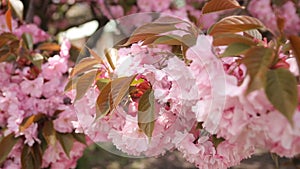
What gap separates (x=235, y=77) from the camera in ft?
2.84

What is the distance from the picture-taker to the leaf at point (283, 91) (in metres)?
0.76

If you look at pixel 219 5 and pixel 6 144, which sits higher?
pixel 219 5

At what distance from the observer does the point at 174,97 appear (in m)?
1.02

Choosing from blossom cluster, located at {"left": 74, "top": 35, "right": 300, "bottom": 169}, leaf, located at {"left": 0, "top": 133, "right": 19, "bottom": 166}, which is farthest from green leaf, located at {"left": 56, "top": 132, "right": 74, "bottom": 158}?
blossom cluster, located at {"left": 74, "top": 35, "right": 300, "bottom": 169}

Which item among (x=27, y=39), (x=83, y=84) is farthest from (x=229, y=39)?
(x=27, y=39)

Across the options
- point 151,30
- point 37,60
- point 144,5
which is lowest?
point 144,5

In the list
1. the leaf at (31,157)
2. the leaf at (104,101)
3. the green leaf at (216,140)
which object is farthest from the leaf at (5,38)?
the green leaf at (216,140)

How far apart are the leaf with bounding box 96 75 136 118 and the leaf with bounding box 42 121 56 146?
550 mm

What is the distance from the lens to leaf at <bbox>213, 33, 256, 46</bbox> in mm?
902

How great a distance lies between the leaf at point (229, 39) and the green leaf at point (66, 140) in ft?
2.73

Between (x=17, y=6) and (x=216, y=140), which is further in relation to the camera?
(x=17, y=6)

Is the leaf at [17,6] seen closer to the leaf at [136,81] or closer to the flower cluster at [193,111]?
the flower cluster at [193,111]

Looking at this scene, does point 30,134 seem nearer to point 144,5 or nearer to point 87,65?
point 87,65

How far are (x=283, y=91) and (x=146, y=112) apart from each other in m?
0.36
